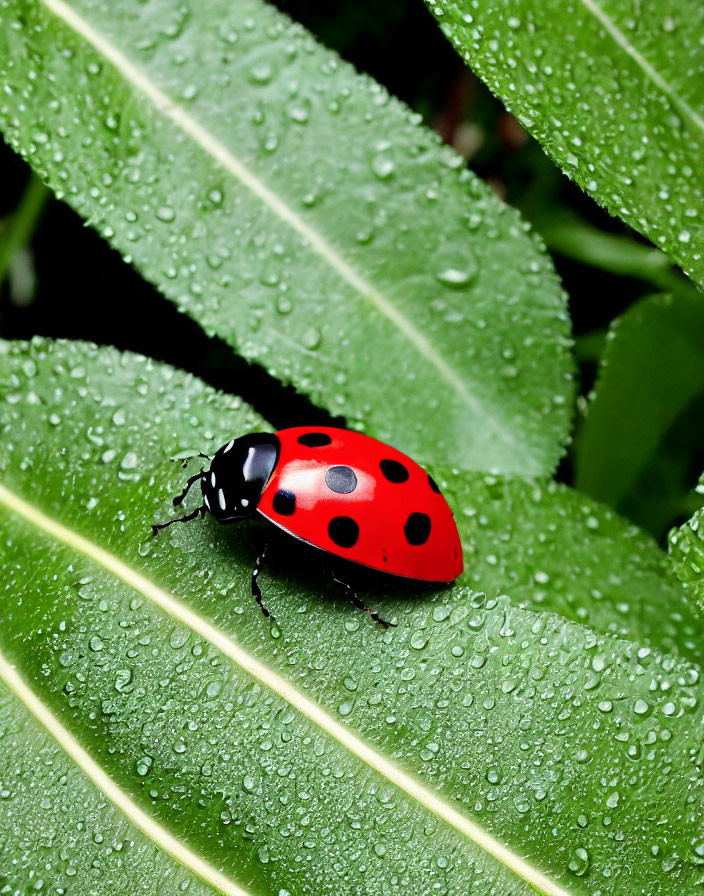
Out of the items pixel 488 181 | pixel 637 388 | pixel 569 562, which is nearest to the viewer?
pixel 569 562

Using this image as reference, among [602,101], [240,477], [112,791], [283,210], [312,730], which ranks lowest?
[112,791]

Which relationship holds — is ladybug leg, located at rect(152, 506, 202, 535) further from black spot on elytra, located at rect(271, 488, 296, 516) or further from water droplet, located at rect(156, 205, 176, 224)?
water droplet, located at rect(156, 205, 176, 224)

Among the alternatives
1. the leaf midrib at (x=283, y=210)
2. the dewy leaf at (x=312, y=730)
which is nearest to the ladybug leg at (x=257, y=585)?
the dewy leaf at (x=312, y=730)

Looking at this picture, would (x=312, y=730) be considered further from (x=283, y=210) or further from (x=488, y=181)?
(x=488, y=181)

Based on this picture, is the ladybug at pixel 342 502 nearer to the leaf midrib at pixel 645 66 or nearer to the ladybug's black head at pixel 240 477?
the ladybug's black head at pixel 240 477

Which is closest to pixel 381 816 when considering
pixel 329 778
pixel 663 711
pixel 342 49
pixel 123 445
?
pixel 329 778

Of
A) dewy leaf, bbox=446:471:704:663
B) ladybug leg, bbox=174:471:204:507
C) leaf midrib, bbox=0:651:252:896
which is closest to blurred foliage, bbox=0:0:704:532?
dewy leaf, bbox=446:471:704:663

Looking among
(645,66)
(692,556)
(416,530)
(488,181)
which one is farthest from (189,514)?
(488,181)
